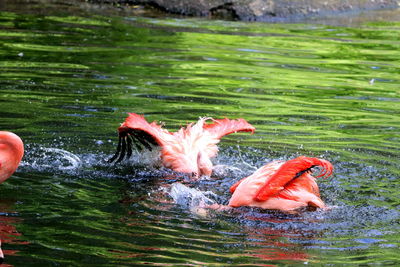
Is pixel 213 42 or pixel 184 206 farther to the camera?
pixel 213 42

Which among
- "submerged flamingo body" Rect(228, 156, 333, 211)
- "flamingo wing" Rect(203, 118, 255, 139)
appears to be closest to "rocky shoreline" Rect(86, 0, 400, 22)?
"flamingo wing" Rect(203, 118, 255, 139)

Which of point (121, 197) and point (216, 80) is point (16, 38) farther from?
point (121, 197)

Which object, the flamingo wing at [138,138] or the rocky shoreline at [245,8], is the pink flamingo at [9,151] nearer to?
the flamingo wing at [138,138]

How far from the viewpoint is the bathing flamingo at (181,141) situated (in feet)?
18.9

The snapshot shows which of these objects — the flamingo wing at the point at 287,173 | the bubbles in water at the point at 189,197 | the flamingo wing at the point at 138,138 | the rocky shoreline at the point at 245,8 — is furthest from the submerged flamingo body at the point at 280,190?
the rocky shoreline at the point at 245,8

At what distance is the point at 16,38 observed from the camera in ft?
34.3

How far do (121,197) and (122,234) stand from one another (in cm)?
80

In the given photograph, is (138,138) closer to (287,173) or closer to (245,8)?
(287,173)

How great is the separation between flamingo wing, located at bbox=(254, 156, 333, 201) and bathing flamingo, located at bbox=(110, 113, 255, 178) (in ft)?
3.10

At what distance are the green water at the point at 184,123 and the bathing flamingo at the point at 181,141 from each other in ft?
0.39

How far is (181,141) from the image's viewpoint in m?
6.08

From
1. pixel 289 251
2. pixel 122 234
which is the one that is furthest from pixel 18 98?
pixel 289 251

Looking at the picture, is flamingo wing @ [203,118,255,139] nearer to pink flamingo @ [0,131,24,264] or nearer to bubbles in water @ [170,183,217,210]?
bubbles in water @ [170,183,217,210]

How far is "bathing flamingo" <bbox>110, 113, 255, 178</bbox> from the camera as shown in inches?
226
